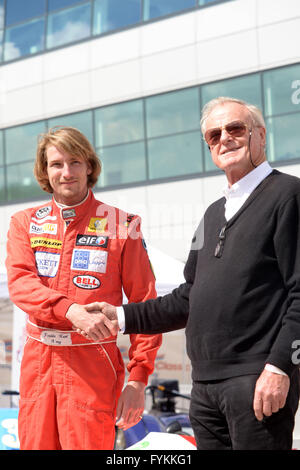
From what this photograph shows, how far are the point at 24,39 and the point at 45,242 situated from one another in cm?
1472

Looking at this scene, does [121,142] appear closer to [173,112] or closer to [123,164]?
[123,164]

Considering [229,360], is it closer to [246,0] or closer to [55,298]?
[55,298]

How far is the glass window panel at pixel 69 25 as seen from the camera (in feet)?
49.8

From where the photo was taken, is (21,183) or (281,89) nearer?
(281,89)

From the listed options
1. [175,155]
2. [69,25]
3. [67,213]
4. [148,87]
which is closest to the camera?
[67,213]

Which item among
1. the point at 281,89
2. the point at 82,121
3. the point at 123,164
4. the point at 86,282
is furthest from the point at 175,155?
the point at 86,282

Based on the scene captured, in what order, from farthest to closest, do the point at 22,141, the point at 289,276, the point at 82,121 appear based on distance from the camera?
the point at 22,141, the point at 82,121, the point at 289,276

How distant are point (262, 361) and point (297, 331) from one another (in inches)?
6.4

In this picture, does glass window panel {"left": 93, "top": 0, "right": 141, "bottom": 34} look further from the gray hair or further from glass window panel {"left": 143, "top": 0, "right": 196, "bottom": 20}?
the gray hair

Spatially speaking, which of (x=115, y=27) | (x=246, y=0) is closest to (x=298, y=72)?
(x=246, y=0)

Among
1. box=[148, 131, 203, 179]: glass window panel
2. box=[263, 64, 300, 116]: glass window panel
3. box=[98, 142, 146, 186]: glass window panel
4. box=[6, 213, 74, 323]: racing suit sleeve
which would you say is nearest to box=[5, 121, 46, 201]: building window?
box=[98, 142, 146, 186]: glass window panel

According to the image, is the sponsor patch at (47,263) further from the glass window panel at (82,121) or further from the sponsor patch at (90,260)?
the glass window panel at (82,121)

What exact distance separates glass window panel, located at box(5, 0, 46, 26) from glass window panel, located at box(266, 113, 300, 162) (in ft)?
24.1

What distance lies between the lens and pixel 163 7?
45.8ft
